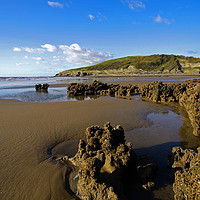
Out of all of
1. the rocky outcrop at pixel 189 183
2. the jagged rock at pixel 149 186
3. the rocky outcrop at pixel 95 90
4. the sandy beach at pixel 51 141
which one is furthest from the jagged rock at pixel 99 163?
the rocky outcrop at pixel 95 90

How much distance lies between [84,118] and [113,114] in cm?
185

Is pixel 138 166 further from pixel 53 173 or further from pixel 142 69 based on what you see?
pixel 142 69

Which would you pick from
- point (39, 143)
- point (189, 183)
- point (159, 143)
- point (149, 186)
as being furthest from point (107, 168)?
point (39, 143)

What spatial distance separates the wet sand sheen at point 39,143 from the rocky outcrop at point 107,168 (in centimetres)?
44

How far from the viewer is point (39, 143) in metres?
5.25

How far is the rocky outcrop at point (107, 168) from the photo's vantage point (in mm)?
2816

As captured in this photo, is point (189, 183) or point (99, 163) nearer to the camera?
point (189, 183)

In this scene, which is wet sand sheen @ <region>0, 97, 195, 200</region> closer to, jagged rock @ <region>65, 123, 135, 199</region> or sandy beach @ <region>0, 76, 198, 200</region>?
sandy beach @ <region>0, 76, 198, 200</region>

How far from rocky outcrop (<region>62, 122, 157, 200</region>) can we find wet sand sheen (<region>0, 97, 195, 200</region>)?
0.44 meters

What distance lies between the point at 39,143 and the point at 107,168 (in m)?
3.15

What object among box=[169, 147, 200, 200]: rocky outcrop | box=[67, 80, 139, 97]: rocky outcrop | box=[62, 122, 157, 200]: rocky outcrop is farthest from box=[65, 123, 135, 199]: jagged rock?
box=[67, 80, 139, 97]: rocky outcrop

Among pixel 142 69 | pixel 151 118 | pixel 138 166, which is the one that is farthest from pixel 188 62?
pixel 138 166

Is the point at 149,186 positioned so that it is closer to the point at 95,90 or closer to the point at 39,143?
the point at 39,143

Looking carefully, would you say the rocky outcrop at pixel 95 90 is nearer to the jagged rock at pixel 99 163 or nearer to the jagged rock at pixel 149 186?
the jagged rock at pixel 99 163
